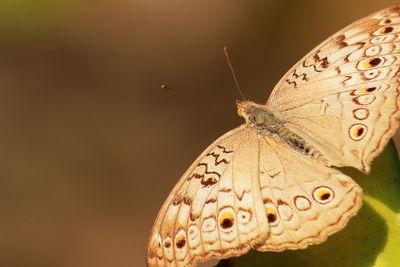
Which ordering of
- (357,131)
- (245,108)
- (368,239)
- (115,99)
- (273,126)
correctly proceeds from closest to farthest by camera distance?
(368,239)
(357,131)
(273,126)
(245,108)
(115,99)

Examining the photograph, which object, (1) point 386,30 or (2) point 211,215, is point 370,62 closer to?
(1) point 386,30

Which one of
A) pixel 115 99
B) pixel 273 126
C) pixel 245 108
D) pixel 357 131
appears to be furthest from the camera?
pixel 115 99

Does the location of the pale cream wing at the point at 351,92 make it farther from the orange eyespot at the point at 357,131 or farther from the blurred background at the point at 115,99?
the blurred background at the point at 115,99

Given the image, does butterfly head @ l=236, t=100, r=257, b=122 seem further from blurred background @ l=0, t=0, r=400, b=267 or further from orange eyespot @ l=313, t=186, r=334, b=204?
blurred background @ l=0, t=0, r=400, b=267

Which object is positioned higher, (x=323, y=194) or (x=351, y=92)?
(x=351, y=92)

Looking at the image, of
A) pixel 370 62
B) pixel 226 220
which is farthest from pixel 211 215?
pixel 370 62

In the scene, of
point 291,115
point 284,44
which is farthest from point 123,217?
point 291,115
